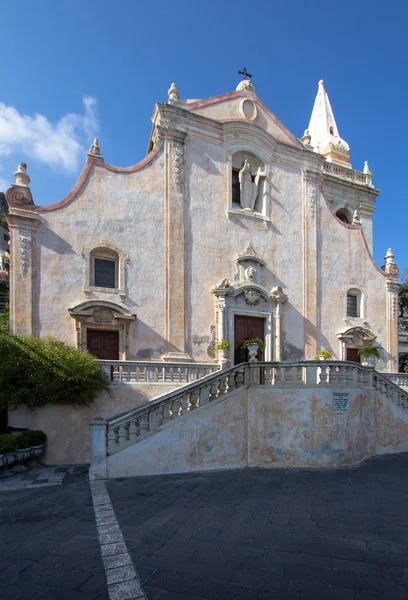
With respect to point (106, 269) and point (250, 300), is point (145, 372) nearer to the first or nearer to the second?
point (106, 269)

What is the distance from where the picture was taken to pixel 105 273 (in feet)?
44.3

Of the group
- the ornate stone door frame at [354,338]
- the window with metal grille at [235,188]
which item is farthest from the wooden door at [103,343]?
the ornate stone door frame at [354,338]

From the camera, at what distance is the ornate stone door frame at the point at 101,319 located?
1248 cm

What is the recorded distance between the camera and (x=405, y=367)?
69.7 ft

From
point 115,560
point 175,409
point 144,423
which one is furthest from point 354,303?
point 115,560

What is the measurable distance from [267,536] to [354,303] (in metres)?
15.5

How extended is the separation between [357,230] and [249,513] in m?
16.5

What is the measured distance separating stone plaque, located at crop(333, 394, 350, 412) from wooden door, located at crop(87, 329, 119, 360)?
7.33m

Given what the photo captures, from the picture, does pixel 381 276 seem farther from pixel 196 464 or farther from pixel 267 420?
pixel 196 464

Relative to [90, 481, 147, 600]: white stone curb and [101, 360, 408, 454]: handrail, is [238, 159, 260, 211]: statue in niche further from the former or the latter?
[90, 481, 147, 600]: white stone curb

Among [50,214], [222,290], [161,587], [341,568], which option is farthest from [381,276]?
[161,587]

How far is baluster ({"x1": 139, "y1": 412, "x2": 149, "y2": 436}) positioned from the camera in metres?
8.85

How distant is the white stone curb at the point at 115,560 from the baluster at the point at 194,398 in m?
3.24

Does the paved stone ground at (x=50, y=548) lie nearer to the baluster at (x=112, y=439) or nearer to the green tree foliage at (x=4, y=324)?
the baluster at (x=112, y=439)
